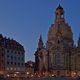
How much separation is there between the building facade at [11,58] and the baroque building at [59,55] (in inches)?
585

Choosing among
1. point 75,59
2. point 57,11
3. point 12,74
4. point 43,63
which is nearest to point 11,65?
point 12,74

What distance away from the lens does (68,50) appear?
13325 centimetres

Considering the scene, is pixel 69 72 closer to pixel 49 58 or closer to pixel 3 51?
pixel 49 58

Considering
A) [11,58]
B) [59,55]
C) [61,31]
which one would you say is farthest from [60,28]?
[11,58]

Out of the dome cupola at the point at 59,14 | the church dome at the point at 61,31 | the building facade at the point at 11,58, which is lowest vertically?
the building facade at the point at 11,58

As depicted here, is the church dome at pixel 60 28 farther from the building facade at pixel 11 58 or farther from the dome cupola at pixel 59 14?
the building facade at pixel 11 58

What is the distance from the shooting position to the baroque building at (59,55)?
130300 mm

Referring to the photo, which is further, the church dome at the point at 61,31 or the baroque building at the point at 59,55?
the church dome at the point at 61,31

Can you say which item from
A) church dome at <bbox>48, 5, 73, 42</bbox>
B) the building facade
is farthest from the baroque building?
the building facade

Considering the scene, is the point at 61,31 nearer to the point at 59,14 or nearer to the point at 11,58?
the point at 59,14

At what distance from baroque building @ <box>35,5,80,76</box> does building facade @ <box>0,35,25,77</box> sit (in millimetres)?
14869

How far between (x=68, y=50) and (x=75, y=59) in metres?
4.97

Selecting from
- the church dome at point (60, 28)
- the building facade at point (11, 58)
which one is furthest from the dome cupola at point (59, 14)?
the building facade at point (11, 58)

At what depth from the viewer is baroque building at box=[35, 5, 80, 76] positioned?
A: 427 feet
